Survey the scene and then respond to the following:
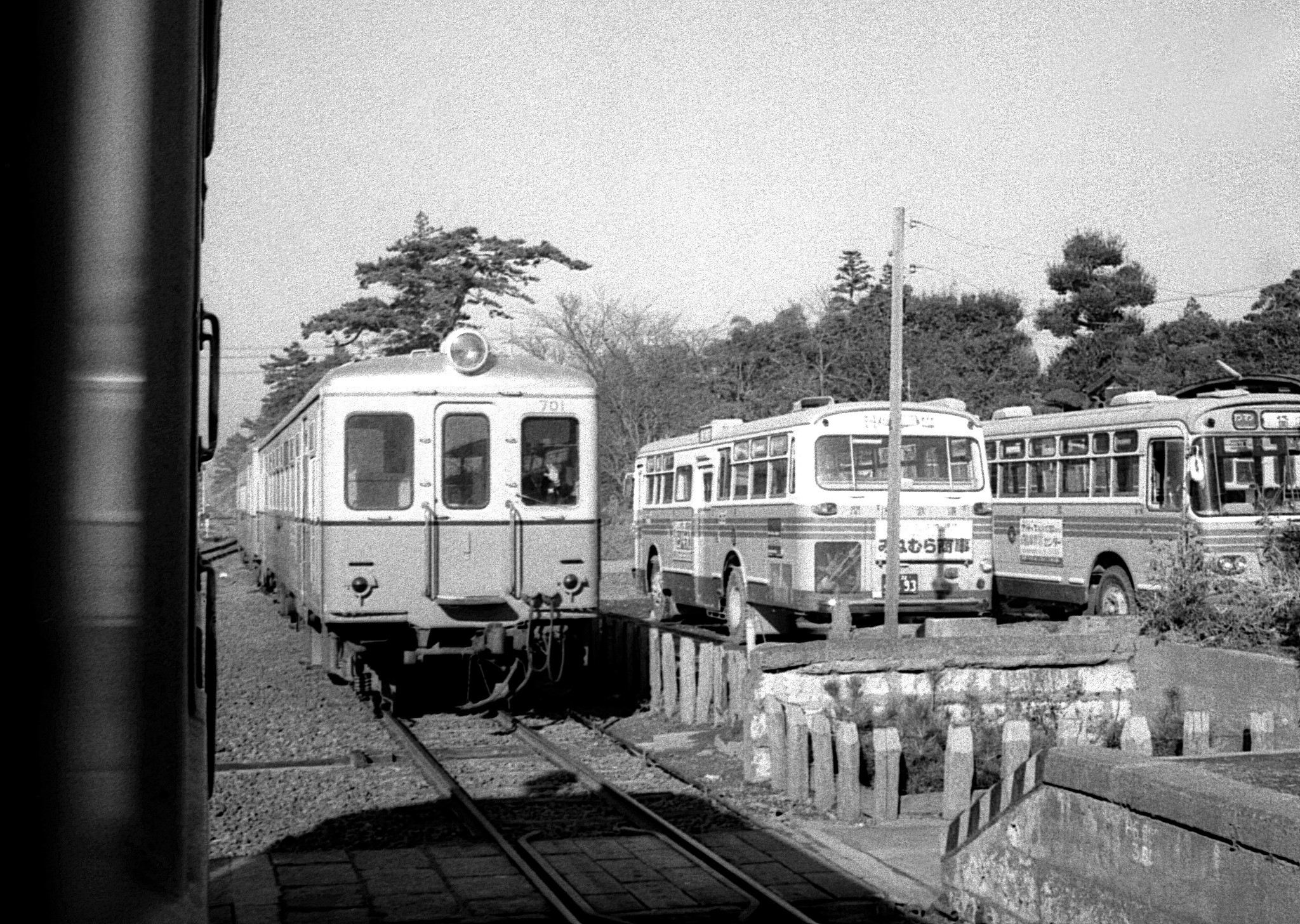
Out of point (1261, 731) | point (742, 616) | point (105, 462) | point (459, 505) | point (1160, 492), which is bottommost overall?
point (1261, 731)

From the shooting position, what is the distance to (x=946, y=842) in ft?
24.3

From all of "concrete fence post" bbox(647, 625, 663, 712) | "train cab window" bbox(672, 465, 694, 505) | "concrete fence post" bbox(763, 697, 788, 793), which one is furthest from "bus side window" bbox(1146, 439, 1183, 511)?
"concrete fence post" bbox(763, 697, 788, 793)

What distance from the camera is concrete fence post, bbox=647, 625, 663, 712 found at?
542 inches

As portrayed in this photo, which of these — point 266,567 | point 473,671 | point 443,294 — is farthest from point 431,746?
point 443,294

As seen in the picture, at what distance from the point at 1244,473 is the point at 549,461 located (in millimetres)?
7970

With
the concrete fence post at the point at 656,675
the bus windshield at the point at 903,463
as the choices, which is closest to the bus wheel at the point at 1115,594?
the bus windshield at the point at 903,463

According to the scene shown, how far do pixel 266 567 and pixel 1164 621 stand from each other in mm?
16838

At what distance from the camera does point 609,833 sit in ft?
28.0

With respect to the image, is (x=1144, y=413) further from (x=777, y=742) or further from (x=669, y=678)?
(x=777, y=742)

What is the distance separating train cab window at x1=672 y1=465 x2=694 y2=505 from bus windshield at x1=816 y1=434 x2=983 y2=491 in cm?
430

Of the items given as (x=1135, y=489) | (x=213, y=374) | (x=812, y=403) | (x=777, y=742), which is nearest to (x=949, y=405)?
(x=812, y=403)

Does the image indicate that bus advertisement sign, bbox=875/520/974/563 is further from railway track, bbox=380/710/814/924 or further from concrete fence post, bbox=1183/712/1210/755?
concrete fence post, bbox=1183/712/1210/755

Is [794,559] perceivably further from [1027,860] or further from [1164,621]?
[1027,860]

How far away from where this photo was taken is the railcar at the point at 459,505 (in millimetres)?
12172
